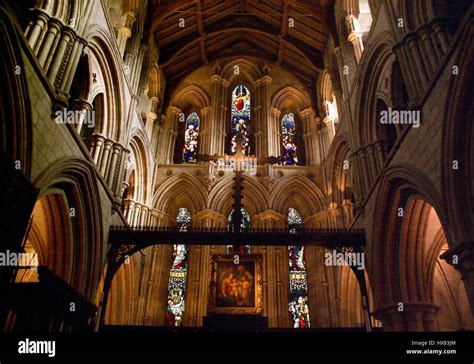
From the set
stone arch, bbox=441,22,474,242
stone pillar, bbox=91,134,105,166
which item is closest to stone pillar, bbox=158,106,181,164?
stone pillar, bbox=91,134,105,166

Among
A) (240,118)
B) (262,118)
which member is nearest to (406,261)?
(262,118)

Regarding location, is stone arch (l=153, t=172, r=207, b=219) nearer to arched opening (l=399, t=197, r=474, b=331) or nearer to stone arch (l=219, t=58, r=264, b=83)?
stone arch (l=219, t=58, r=264, b=83)

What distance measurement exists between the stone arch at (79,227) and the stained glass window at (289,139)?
10362 mm

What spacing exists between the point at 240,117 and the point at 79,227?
11799mm

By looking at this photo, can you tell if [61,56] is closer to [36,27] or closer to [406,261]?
[36,27]

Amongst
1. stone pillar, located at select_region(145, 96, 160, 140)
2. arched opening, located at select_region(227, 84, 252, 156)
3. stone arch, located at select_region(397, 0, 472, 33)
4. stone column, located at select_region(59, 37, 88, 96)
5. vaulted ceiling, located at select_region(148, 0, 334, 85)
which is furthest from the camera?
arched opening, located at select_region(227, 84, 252, 156)

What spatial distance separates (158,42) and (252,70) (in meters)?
5.07

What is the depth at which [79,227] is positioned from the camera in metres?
10.2

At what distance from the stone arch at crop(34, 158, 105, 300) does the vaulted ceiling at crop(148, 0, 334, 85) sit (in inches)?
368

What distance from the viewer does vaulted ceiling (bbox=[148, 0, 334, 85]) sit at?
17.9m

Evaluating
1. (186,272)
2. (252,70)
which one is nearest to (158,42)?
(252,70)

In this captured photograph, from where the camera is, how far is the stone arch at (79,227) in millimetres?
9617

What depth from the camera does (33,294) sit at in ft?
20.6

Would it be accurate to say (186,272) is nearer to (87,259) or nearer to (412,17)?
(87,259)
